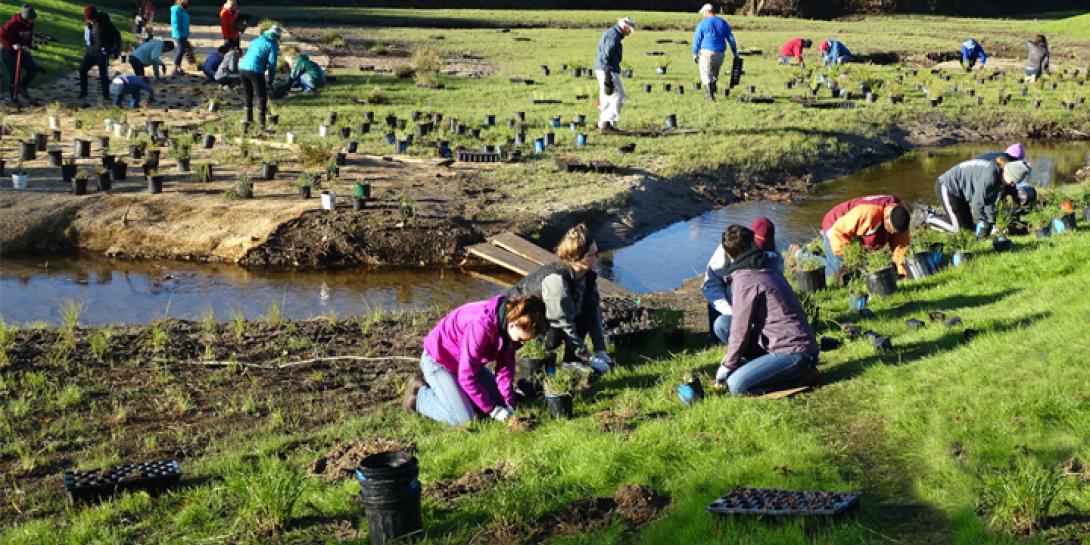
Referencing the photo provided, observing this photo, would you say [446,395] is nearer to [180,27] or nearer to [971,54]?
[180,27]

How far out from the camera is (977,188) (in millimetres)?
12688

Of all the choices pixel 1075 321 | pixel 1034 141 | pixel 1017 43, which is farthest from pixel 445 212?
pixel 1017 43

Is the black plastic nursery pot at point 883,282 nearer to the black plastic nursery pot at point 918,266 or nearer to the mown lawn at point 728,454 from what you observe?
the black plastic nursery pot at point 918,266

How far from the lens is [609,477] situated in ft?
22.1

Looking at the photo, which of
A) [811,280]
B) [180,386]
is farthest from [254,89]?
[811,280]

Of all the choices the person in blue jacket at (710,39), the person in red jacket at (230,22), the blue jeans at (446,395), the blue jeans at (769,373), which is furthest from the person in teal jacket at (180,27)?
the blue jeans at (769,373)

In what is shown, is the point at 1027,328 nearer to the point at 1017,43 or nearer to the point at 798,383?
the point at 798,383

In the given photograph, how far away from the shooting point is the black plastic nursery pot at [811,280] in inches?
451

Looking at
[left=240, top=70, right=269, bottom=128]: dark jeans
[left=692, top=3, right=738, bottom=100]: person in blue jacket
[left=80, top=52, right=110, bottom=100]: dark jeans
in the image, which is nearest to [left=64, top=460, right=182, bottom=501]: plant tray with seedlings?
[left=240, top=70, right=269, bottom=128]: dark jeans

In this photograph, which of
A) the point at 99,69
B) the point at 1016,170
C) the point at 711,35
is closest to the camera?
the point at 1016,170

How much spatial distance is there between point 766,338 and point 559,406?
5.03 ft

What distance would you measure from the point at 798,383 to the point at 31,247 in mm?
10274

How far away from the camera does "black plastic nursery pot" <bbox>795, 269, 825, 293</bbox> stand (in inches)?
451

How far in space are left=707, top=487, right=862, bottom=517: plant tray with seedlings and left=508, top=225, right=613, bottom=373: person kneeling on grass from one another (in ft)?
10.3
